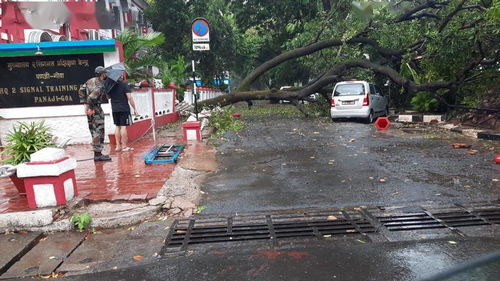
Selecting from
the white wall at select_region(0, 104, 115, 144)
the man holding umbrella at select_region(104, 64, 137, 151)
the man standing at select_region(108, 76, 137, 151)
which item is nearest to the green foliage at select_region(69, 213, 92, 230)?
the man holding umbrella at select_region(104, 64, 137, 151)

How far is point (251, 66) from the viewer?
3569 cm

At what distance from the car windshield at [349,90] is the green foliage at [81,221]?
40.2ft

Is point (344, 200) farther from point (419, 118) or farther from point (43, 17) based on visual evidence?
point (419, 118)

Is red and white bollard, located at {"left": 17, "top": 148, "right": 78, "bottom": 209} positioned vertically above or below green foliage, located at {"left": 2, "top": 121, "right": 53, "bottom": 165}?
below

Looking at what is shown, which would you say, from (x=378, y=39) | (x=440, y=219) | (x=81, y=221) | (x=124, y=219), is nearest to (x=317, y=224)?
(x=440, y=219)

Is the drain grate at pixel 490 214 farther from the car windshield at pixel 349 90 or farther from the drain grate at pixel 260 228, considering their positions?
the car windshield at pixel 349 90

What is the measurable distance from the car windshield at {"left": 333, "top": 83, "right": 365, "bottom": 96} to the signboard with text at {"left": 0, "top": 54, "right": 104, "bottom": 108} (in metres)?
9.14

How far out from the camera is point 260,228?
4.58m

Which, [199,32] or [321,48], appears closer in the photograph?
[199,32]

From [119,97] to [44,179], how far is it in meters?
3.85

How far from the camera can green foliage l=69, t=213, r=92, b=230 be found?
185 inches

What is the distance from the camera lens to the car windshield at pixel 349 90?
598 inches

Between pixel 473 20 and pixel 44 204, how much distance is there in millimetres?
13253

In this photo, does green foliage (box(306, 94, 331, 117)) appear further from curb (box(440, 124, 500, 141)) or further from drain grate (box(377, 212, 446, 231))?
drain grate (box(377, 212, 446, 231))
